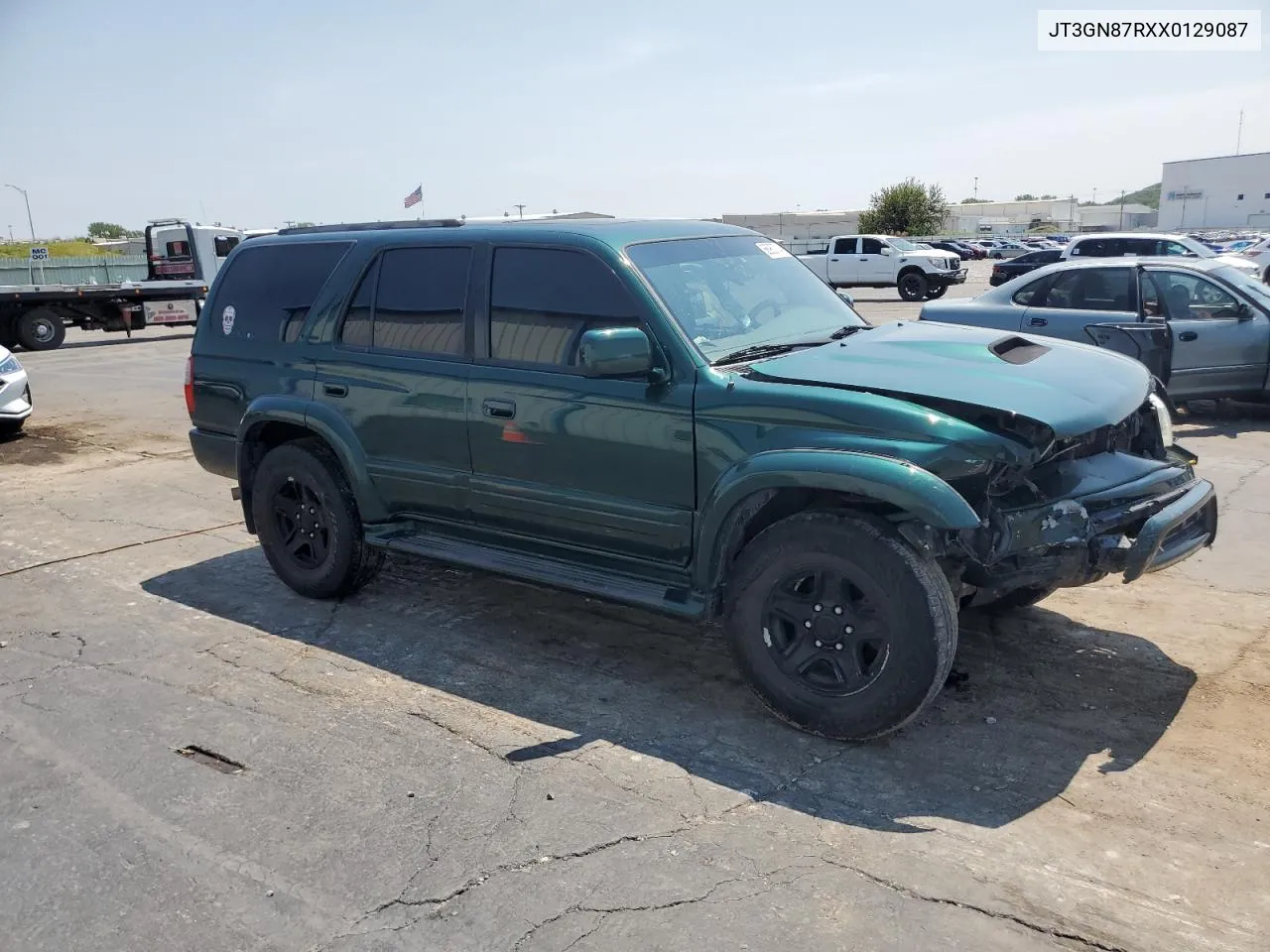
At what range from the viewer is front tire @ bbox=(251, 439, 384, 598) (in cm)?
549

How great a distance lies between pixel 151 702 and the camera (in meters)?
4.55

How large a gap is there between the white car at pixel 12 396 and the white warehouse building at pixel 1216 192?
9885cm

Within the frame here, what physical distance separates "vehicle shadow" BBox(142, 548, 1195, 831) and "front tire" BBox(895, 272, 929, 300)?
24082 mm

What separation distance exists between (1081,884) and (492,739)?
2.12m

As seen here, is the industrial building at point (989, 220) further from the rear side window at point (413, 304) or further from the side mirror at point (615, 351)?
the side mirror at point (615, 351)

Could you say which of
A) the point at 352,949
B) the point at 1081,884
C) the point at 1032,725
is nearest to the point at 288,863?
the point at 352,949

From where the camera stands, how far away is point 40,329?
2166cm

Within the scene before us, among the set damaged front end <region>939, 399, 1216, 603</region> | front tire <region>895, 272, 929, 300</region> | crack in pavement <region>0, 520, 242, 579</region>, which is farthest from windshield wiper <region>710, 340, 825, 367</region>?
front tire <region>895, 272, 929, 300</region>

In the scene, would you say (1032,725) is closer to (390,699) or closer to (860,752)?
(860,752)

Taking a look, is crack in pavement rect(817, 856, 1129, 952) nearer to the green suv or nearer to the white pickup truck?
the green suv

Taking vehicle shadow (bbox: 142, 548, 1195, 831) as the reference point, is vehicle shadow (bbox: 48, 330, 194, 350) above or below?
below

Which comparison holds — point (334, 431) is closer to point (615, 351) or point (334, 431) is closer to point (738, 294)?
point (615, 351)

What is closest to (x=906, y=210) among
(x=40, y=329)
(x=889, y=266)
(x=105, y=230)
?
(x=889, y=266)

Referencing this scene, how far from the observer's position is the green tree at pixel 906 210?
220 feet
